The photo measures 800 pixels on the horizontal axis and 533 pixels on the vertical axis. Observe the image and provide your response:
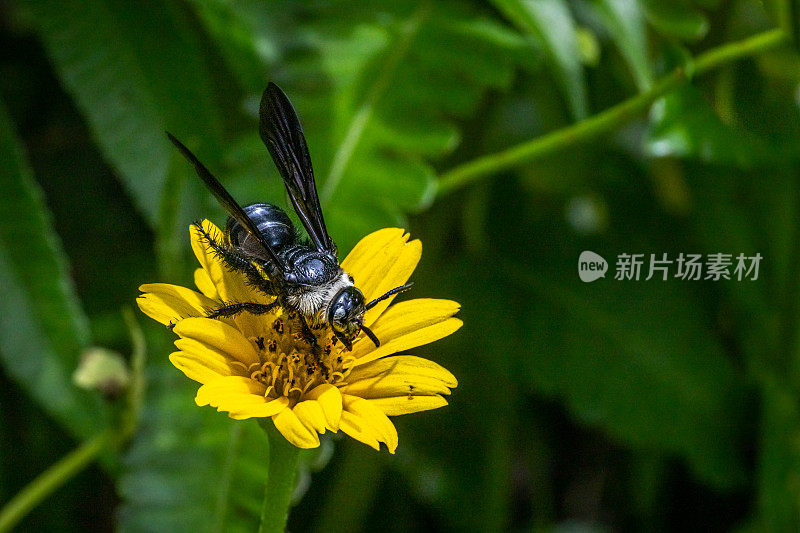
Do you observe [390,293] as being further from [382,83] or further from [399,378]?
[382,83]

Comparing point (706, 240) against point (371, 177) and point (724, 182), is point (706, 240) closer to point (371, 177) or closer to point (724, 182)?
point (724, 182)

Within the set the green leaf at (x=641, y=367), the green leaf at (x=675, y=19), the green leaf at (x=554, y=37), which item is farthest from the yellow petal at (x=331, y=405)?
the green leaf at (x=641, y=367)

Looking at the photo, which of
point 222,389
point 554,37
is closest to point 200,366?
point 222,389

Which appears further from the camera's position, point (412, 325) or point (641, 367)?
point (641, 367)

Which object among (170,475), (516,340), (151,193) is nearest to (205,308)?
(170,475)

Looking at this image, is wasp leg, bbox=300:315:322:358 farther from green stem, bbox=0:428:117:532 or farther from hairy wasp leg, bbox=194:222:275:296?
green stem, bbox=0:428:117:532

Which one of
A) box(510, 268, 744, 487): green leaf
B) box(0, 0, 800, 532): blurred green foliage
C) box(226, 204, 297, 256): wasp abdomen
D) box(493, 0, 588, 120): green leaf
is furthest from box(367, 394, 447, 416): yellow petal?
box(510, 268, 744, 487): green leaf
